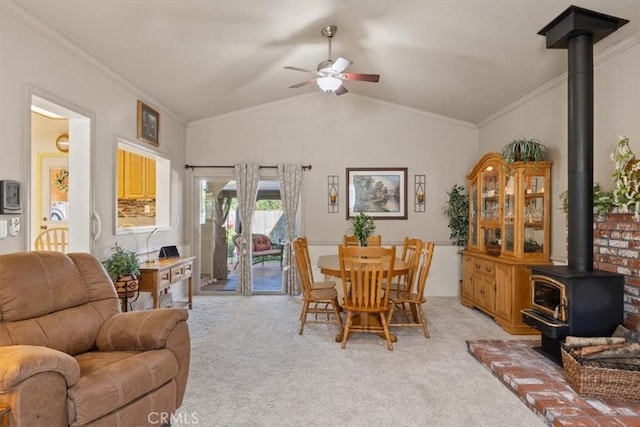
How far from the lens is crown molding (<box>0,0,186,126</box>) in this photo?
2.56 m

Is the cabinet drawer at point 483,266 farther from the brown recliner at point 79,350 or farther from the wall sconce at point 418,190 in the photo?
the brown recliner at point 79,350

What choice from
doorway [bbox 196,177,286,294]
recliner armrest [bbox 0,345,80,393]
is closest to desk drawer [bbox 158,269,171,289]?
doorway [bbox 196,177,286,294]

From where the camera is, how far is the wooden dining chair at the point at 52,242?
4.36 metres

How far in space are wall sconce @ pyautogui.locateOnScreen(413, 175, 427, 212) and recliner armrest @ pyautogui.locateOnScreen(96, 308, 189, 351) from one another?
4.37 metres

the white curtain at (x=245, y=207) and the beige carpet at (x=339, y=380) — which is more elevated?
the white curtain at (x=245, y=207)

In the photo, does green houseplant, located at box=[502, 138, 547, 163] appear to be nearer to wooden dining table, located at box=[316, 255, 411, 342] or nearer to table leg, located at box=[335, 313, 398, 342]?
wooden dining table, located at box=[316, 255, 411, 342]

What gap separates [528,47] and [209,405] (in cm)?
403

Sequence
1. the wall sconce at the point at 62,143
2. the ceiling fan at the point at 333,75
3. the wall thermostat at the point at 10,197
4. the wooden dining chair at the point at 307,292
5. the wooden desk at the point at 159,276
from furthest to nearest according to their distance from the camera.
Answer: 1. the wall sconce at the point at 62,143
2. the wooden desk at the point at 159,276
3. the wooden dining chair at the point at 307,292
4. the ceiling fan at the point at 333,75
5. the wall thermostat at the point at 10,197

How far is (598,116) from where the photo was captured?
3.28 meters

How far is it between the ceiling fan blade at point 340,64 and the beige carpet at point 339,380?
265 cm

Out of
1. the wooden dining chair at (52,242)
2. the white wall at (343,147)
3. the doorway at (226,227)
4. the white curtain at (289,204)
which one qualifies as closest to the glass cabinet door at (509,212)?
the white wall at (343,147)

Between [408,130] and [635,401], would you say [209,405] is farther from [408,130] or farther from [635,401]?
[408,130]

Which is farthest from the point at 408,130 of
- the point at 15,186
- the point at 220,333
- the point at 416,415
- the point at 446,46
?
the point at 15,186

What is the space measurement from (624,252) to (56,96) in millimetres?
4714
